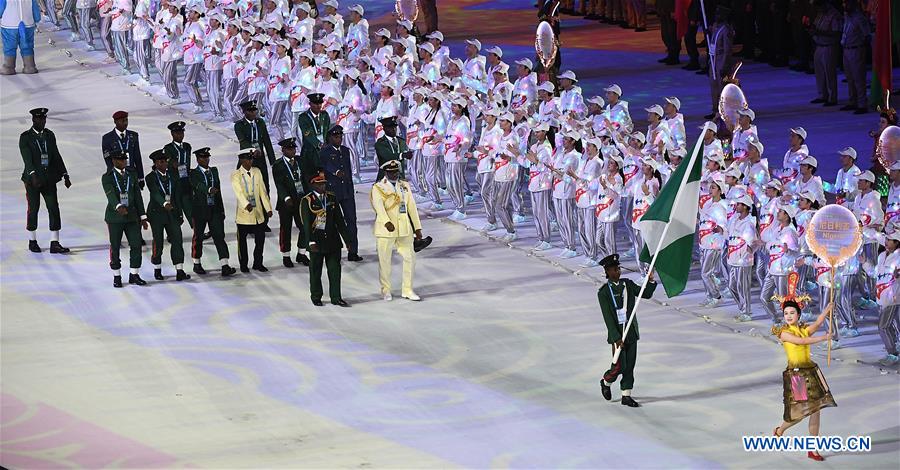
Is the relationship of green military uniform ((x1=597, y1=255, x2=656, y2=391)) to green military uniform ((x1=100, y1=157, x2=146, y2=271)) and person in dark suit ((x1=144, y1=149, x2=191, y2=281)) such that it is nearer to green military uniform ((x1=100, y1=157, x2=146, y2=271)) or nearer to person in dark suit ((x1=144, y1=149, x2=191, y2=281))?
Answer: person in dark suit ((x1=144, y1=149, x2=191, y2=281))

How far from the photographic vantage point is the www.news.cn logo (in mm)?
15867

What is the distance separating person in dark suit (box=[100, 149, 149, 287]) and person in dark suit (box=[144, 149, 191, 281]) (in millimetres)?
172

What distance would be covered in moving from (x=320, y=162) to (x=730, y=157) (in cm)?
501

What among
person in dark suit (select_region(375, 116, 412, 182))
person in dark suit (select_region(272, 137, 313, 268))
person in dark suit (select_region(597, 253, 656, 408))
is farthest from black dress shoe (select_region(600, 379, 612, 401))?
person in dark suit (select_region(375, 116, 412, 182))

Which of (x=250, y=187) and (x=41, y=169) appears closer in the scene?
(x=250, y=187)

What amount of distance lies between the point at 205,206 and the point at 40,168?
2261 mm

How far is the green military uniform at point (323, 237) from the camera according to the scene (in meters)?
20.0

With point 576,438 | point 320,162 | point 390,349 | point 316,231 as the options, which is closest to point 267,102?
point 320,162

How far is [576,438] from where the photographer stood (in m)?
16.3

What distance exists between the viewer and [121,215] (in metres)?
20.6

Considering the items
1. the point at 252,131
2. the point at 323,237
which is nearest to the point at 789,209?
the point at 323,237

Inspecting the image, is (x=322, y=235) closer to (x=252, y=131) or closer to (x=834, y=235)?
(x=252, y=131)

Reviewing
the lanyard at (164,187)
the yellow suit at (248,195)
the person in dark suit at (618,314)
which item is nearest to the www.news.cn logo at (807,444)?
the person in dark suit at (618,314)

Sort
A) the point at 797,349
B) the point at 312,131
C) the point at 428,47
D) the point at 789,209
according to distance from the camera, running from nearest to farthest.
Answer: the point at 797,349
the point at 789,209
the point at 312,131
the point at 428,47
